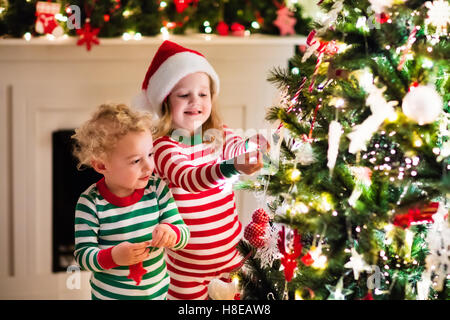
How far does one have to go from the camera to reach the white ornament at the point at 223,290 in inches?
72.1

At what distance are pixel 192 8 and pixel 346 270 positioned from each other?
1.70 meters

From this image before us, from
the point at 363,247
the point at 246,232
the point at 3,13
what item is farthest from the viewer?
the point at 3,13

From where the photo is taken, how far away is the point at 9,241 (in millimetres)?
2994

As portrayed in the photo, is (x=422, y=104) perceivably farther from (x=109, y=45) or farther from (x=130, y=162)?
(x=109, y=45)

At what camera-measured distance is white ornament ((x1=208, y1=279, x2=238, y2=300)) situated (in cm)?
183

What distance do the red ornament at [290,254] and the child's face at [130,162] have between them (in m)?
0.38

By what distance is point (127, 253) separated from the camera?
1.55 m

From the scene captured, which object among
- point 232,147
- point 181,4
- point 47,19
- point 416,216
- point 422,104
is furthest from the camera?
point 181,4

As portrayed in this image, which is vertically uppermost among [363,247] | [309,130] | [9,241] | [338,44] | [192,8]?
[192,8]

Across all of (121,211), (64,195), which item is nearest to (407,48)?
(121,211)

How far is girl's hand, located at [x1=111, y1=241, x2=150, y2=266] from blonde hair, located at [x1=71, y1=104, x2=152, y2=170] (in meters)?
0.24

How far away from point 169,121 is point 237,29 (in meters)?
1.27

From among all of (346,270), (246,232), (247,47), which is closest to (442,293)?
(346,270)

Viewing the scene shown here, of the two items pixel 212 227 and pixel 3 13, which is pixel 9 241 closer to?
pixel 3 13
